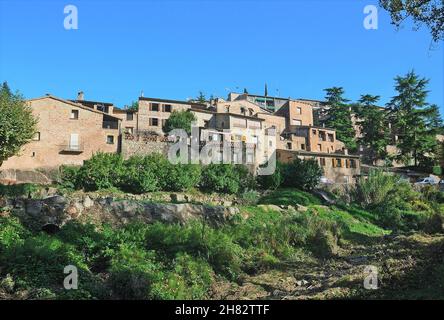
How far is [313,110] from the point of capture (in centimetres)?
8094

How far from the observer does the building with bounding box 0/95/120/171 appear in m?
46.1

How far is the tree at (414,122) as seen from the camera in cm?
5941

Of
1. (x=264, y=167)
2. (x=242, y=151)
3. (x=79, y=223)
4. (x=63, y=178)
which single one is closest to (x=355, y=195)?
(x=264, y=167)

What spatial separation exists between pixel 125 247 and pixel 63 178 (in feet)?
84.4

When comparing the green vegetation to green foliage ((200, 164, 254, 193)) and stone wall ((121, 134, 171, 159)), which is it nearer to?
green foliage ((200, 164, 254, 193))

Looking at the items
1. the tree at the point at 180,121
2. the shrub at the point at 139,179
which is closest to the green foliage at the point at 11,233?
the shrub at the point at 139,179

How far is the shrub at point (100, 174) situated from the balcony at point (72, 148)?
44.8 ft

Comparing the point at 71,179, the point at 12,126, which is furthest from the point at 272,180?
the point at 12,126

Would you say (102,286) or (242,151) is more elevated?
(242,151)

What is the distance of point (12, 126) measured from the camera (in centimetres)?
3225

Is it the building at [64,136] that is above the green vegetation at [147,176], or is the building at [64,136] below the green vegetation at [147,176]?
above

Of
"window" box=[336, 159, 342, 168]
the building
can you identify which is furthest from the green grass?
the building

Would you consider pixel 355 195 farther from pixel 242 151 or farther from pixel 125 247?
pixel 125 247

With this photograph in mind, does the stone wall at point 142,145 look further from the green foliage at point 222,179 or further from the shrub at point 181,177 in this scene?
the shrub at point 181,177
